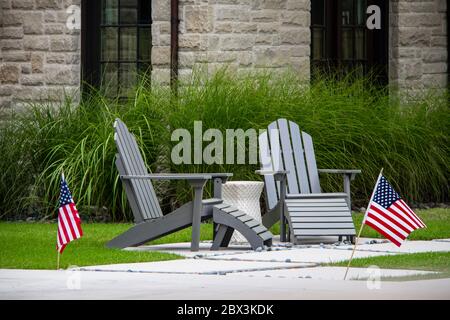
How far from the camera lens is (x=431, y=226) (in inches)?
512

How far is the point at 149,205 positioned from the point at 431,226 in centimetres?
355

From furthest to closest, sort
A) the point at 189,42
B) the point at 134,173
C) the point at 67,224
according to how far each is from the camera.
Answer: the point at 189,42 → the point at 134,173 → the point at 67,224

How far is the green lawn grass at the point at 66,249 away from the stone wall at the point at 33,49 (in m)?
3.43

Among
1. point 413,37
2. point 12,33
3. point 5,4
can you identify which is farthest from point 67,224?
point 413,37

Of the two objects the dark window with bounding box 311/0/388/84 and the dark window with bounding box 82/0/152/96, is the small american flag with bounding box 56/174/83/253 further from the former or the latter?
the dark window with bounding box 311/0/388/84

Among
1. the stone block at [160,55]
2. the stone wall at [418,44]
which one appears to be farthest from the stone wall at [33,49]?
the stone wall at [418,44]

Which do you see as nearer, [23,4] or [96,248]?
[96,248]

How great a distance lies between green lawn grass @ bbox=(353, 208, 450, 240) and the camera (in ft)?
39.3

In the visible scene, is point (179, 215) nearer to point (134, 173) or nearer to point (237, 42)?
point (134, 173)

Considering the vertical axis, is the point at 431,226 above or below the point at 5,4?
below

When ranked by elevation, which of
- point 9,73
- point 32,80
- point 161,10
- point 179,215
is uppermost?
point 161,10

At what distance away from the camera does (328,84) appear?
16.6 m

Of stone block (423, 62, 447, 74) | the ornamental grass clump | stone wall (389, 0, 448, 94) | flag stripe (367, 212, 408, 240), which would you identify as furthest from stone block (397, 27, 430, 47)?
flag stripe (367, 212, 408, 240)

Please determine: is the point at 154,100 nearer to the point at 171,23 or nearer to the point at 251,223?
the point at 171,23
